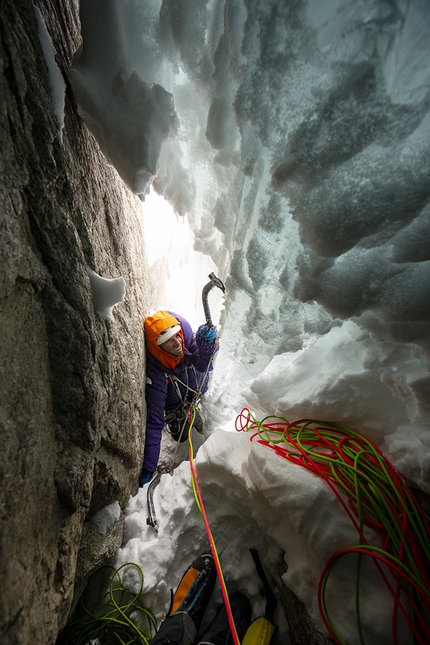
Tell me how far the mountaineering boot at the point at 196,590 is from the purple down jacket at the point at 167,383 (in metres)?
0.80

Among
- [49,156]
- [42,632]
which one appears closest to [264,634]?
[42,632]

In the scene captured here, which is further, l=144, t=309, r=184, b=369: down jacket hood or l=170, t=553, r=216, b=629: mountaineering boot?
l=144, t=309, r=184, b=369: down jacket hood

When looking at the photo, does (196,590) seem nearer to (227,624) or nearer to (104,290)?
(227,624)

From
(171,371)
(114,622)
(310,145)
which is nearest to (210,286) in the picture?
(171,371)

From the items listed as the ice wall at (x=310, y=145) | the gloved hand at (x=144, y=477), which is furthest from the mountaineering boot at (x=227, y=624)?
the ice wall at (x=310, y=145)

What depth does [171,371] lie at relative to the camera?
2520mm

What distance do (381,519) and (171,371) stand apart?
1872mm

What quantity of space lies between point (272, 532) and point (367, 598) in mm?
542

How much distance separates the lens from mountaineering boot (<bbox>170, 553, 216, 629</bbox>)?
1552mm

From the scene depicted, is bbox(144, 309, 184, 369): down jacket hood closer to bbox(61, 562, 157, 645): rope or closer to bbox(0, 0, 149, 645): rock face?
bbox(0, 0, 149, 645): rock face

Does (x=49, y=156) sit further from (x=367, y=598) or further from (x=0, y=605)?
(x=367, y=598)

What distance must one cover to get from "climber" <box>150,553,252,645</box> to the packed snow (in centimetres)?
10

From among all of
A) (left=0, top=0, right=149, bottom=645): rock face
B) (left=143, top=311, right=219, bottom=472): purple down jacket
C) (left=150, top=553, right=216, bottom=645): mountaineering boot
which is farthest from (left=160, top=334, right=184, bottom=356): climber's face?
(left=150, top=553, right=216, bottom=645): mountaineering boot

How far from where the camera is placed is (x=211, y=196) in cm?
158
